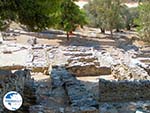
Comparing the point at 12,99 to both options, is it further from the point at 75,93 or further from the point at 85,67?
the point at 85,67

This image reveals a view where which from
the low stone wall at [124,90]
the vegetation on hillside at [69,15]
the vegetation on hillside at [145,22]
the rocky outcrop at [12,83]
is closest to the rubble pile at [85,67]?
the vegetation on hillside at [69,15]

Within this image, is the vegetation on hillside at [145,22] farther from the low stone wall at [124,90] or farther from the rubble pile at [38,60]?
the low stone wall at [124,90]

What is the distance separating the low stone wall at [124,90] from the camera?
15328 millimetres

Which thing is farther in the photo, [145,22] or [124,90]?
[145,22]

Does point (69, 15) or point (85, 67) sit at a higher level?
point (69, 15)

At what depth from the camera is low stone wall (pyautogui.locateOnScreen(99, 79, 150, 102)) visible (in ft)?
50.3

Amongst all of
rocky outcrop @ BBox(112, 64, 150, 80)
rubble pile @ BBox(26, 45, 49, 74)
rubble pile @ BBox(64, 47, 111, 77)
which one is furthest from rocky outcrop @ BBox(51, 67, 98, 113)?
rocky outcrop @ BBox(112, 64, 150, 80)

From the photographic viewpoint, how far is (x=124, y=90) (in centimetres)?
1547

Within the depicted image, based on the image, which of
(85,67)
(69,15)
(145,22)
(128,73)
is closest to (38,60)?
(85,67)

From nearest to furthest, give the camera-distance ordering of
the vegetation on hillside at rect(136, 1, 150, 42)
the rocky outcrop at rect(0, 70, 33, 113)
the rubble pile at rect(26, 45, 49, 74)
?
the rocky outcrop at rect(0, 70, 33, 113)
the rubble pile at rect(26, 45, 49, 74)
the vegetation on hillside at rect(136, 1, 150, 42)

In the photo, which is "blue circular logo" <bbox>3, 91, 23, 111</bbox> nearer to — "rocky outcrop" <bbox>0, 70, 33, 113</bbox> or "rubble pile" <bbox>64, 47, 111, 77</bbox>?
"rocky outcrop" <bbox>0, 70, 33, 113</bbox>

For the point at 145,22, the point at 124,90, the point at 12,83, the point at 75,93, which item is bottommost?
the point at 124,90

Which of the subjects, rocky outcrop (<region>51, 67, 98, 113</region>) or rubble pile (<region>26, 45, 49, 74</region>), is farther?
rubble pile (<region>26, 45, 49, 74</region>)

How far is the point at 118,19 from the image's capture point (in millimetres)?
44062
